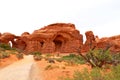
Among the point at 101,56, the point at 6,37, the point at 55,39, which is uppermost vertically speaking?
the point at 6,37

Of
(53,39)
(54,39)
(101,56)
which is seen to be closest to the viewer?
(101,56)

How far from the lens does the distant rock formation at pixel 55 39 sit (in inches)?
2729

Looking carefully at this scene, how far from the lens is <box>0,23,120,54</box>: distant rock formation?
2729 inches

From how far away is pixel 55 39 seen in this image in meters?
72.5

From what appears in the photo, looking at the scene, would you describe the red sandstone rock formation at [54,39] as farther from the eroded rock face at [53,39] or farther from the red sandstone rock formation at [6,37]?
the red sandstone rock formation at [6,37]

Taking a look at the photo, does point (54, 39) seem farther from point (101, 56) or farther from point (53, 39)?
point (101, 56)

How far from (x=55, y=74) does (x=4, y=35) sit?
170 feet

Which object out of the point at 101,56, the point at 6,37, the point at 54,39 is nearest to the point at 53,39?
the point at 54,39

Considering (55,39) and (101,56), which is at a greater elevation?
(55,39)

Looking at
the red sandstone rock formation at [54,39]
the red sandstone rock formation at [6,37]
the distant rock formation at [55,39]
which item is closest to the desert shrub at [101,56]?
the distant rock formation at [55,39]

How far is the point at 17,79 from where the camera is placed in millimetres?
20344

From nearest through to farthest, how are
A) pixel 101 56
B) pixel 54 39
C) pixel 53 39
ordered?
pixel 101 56
pixel 53 39
pixel 54 39

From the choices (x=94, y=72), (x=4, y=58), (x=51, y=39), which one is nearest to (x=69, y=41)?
(x=51, y=39)

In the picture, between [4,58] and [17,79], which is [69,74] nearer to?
[17,79]
